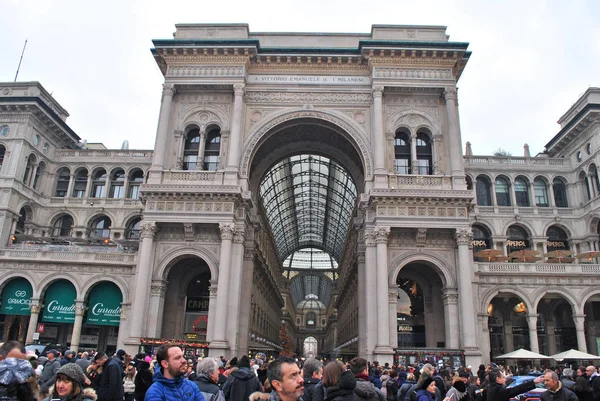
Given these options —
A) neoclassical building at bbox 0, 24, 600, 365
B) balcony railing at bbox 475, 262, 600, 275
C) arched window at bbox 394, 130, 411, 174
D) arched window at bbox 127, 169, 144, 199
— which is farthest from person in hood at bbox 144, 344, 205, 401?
arched window at bbox 127, 169, 144, 199

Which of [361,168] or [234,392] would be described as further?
[361,168]

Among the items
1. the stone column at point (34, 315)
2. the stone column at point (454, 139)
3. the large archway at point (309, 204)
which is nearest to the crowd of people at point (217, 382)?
the stone column at point (454, 139)

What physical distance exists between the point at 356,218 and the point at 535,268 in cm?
1407

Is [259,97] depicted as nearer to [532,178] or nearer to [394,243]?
[394,243]

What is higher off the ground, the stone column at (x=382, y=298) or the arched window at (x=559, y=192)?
the arched window at (x=559, y=192)

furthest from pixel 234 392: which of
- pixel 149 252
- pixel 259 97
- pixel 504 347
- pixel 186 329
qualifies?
pixel 504 347

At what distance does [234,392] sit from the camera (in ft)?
26.7

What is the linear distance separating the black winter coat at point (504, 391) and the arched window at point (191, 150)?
99.7 feet

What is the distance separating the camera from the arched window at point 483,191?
45906 millimetres

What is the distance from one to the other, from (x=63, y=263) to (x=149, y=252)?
9452 millimetres

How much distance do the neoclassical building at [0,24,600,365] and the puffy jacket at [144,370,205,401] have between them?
23.5 metres

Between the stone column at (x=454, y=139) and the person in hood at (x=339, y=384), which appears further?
the stone column at (x=454, y=139)

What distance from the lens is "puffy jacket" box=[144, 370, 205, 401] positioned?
16.8ft

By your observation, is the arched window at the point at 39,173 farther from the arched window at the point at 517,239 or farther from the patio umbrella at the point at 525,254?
the arched window at the point at 517,239
